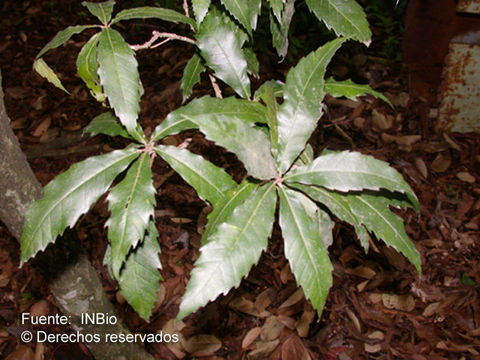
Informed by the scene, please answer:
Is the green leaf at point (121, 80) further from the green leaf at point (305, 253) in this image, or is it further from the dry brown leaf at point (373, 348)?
the dry brown leaf at point (373, 348)

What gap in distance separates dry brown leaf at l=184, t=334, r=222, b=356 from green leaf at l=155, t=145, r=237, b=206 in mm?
1313

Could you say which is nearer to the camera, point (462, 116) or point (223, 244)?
point (223, 244)

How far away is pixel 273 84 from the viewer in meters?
1.16

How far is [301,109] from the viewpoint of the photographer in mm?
876

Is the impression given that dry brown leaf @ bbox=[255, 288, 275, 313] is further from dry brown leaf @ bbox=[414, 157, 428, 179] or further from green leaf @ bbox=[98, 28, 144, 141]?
green leaf @ bbox=[98, 28, 144, 141]

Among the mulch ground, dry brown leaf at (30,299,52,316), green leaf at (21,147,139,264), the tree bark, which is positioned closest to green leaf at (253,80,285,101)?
green leaf at (21,147,139,264)

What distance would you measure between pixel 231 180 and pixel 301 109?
22cm

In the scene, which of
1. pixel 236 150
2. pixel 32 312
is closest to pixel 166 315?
pixel 32 312

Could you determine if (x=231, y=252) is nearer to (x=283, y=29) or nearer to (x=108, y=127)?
(x=108, y=127)

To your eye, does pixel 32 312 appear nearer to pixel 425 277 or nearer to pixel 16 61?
pixel 425 277

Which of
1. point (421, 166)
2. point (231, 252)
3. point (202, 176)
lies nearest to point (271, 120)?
point (202, 176)

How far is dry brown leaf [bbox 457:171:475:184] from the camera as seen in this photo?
8.36 ft

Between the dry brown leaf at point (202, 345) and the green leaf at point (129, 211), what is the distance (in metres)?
1.24

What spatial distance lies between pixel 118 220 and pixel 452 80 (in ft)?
8.08
